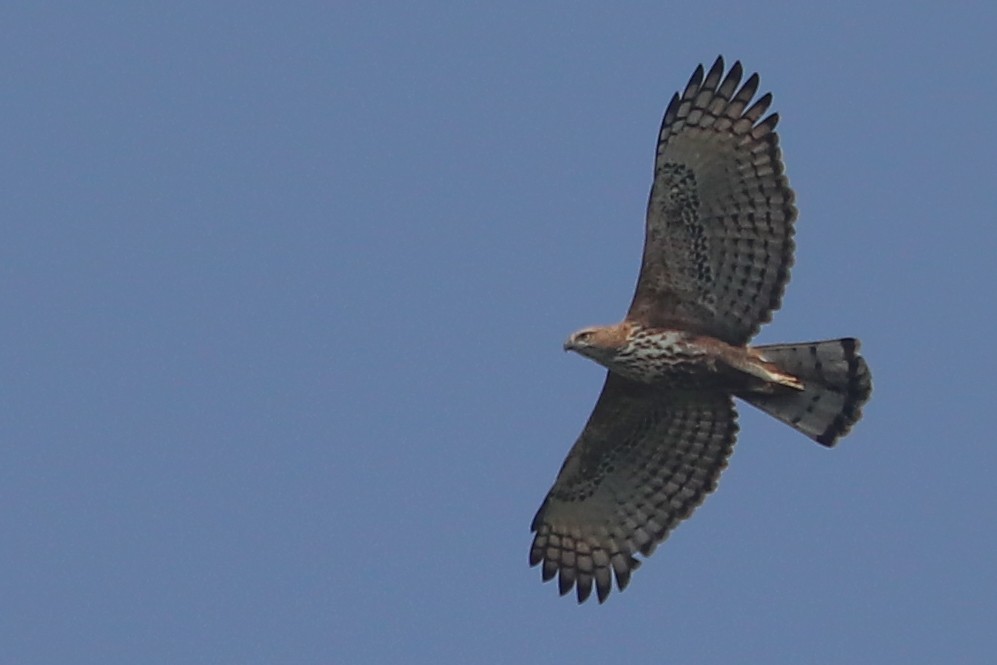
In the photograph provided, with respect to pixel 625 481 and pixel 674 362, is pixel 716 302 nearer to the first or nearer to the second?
pixel 674 362

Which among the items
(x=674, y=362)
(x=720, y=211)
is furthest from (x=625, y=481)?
(x=720, y=211)

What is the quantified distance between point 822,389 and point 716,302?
1.05 meters

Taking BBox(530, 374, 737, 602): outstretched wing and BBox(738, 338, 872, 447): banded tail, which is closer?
BBox(738, 338, 872, 447): banded tail

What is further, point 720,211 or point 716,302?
point 716,302

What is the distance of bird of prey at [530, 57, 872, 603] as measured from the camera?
1661cm

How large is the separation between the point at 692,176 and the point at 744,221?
51cm

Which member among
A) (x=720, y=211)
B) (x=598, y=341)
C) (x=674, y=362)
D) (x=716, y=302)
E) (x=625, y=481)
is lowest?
(x=625, y=481)

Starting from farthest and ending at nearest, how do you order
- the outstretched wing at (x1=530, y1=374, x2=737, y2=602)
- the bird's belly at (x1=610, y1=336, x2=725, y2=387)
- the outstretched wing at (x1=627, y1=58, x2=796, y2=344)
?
the outstretched wing at (x1=530, y1=374, x2=737, y2=602) → the bird's belly at (x1=610, y1=336, x2=725, y2=387) → the outstretched wing at (x1=627, y1=58, x2=796, y2=344)

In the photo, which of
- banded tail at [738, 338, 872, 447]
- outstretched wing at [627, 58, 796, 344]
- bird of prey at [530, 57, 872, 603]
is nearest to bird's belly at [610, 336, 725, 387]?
bird of prey at [530, 57, 872, 603]

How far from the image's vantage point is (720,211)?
16.7m

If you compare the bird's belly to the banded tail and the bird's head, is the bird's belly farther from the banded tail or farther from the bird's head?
the banded tail

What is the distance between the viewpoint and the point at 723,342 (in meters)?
16.8

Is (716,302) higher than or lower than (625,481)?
higher

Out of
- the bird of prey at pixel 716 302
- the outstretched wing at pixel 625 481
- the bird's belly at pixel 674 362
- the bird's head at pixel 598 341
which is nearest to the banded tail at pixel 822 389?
the bird of prey at pixel 716 302
